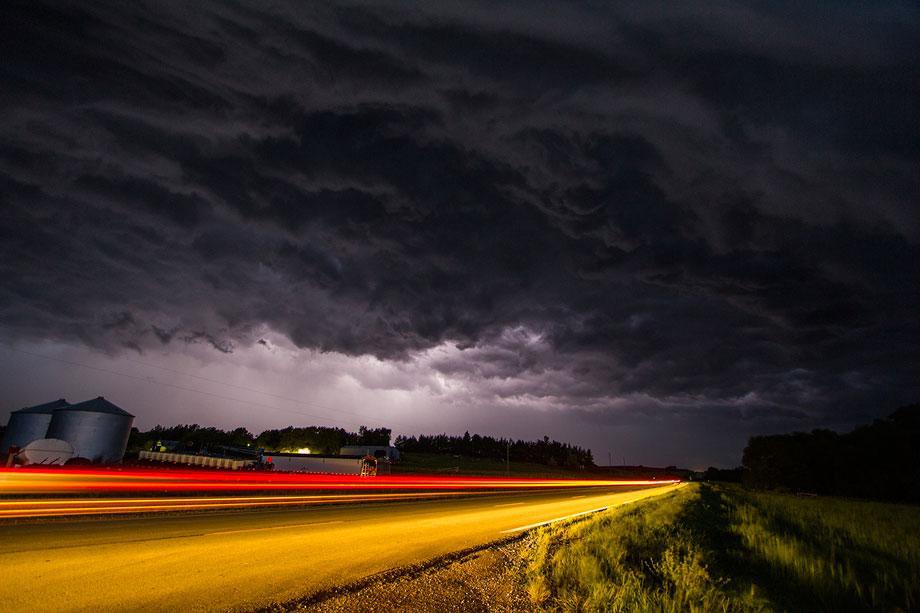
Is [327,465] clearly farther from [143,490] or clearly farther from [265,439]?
[265,439]

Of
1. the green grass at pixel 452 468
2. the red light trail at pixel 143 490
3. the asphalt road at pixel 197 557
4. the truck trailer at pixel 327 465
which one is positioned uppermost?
the asphalt road at pixel 197 557

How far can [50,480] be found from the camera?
70.9ft

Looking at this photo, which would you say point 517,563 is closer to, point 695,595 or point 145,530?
point 695,595

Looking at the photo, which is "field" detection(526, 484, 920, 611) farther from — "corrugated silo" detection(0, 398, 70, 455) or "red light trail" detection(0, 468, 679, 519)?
"corrugated silo" detection(0, 398, 70, 455)

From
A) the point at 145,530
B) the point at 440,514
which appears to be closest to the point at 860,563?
the point at 440,514

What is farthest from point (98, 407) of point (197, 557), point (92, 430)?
point (197, 557)

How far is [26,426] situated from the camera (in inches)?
2350

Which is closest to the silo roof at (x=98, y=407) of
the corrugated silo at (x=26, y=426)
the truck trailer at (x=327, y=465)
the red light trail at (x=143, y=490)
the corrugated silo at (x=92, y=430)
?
the corrugated silo at (x=92, y=430)

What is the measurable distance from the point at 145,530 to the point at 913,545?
22.9 metres

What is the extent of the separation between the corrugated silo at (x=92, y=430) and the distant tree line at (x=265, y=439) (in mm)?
31521

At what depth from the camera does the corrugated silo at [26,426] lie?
58.7 meters

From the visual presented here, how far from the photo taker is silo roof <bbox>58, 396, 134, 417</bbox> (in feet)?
185

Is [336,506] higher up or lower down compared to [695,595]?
lower down

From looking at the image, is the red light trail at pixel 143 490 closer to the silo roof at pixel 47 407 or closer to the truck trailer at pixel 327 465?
the truck trailer at pixel 327 465
